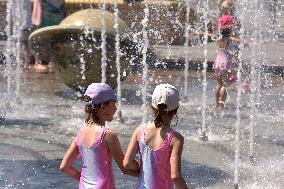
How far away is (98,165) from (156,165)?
296 mm

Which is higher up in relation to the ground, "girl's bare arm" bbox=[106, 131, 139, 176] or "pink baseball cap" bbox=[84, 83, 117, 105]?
"pink baseball cap" bbox=[84, 83, 117, 105]

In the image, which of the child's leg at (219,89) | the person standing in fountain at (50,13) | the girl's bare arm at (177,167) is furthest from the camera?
the person standing in fountain at (50,13)

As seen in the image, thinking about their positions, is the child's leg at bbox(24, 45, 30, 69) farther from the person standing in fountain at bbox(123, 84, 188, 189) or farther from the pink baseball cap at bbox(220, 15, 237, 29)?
the person standing in fountain at bbox(123, 84, 188, 189)

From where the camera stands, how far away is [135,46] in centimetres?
988

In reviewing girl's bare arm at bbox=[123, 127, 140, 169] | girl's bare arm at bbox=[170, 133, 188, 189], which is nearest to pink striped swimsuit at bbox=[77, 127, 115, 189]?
girl's bare arm at bbox=[123, 127, 140, 169]

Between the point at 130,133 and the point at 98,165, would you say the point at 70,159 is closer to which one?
the point at 98,165

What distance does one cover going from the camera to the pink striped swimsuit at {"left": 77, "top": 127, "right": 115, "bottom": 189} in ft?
11.8

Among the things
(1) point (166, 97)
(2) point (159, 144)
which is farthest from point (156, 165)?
(1) point (166, 97)

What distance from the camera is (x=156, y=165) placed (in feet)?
11.5

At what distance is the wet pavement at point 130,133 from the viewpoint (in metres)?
5.95

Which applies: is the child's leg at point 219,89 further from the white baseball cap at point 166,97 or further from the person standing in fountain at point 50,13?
the white baseball cap at point 166,97

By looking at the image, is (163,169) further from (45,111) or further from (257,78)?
(257,78)

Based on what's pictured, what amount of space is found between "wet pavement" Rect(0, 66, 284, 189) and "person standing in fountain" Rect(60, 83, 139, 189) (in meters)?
2.05

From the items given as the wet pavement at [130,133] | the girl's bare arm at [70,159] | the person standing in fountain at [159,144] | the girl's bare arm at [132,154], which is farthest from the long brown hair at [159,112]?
the wet pavement at [130,133]
